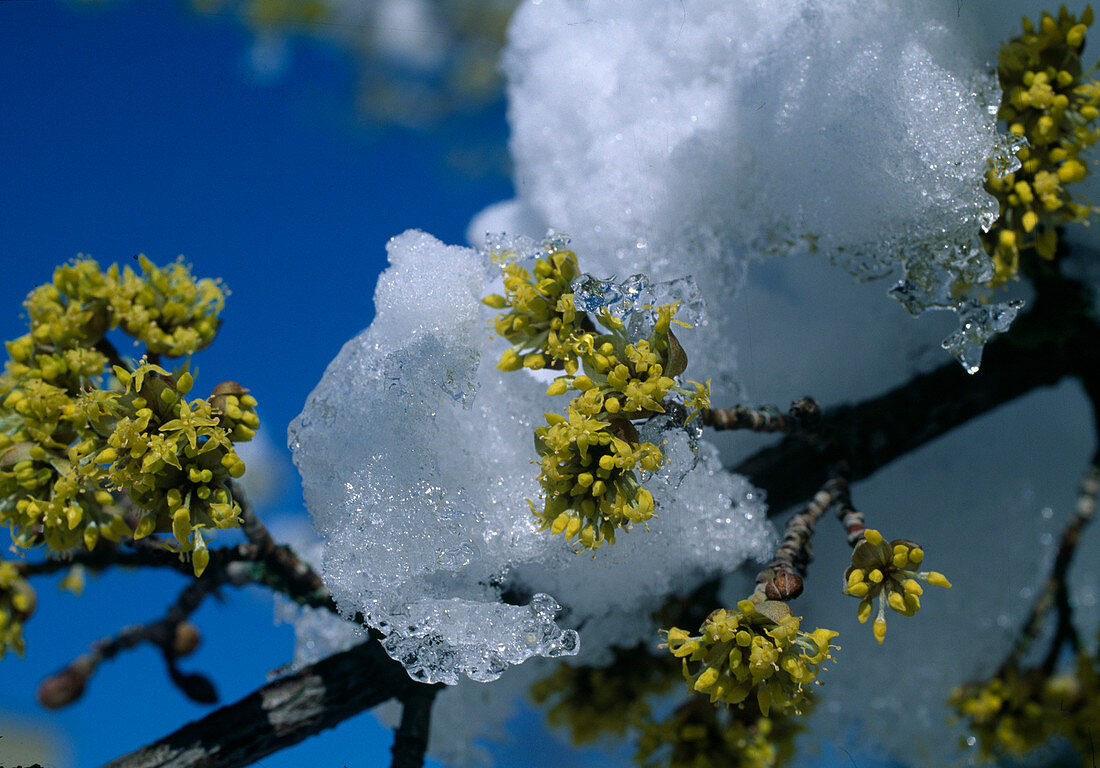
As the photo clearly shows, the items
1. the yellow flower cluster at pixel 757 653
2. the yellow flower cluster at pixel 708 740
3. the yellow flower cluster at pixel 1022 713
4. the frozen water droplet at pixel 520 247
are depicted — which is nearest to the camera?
the yellow flower cluster at pixel 757 653

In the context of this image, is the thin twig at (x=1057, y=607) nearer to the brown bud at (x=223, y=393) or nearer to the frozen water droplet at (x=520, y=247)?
the frozen water droplet at (x=520, y=247)

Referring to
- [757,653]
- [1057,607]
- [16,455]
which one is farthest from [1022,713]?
[16,455]

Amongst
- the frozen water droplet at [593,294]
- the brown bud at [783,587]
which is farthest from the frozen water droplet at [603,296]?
the brown bud at [783,587]

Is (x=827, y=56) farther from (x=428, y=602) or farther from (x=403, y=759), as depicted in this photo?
(x=403, y=759)

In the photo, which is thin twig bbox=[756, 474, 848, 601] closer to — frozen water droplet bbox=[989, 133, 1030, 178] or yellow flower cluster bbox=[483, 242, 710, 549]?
yellow flower cluster bbox=[483, 242, 710, 549]

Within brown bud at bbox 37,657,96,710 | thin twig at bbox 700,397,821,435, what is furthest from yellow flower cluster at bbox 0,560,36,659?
thin twig at bbox 700,397,821,435


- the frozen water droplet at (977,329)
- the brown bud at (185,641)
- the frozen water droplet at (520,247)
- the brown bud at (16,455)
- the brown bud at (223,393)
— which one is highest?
the frozen water droplet at (520,247)
